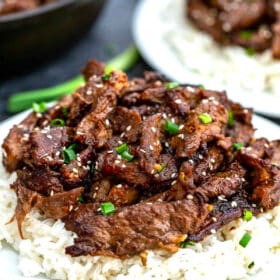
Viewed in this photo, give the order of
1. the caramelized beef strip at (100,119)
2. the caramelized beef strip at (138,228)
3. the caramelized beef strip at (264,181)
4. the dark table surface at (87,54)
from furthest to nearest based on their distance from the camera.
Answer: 1. the dark table surface at (87,54)
2. the caramelized beef strip at (100,119)
3. the caramelized beef strip at (264,181)
4. the caramelized beef strip at (138,228)

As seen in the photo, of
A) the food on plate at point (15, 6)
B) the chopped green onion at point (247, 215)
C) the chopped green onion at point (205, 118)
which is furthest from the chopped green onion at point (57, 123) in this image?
the food on plate at point (15, 6)

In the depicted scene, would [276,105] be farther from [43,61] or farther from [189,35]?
[43,61]

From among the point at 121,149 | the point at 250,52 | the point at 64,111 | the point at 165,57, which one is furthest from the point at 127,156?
the point at 250,52

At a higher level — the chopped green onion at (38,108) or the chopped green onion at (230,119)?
the chopped green onion at (230,119)

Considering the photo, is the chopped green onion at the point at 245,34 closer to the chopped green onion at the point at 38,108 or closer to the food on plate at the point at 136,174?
the food on plate at the point at 136,174

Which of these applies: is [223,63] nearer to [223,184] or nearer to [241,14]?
[241,14]

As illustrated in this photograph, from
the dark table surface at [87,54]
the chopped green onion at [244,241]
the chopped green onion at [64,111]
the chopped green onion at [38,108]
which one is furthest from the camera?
the dark table surface at [87,54]

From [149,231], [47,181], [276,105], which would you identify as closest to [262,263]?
[149,231]
